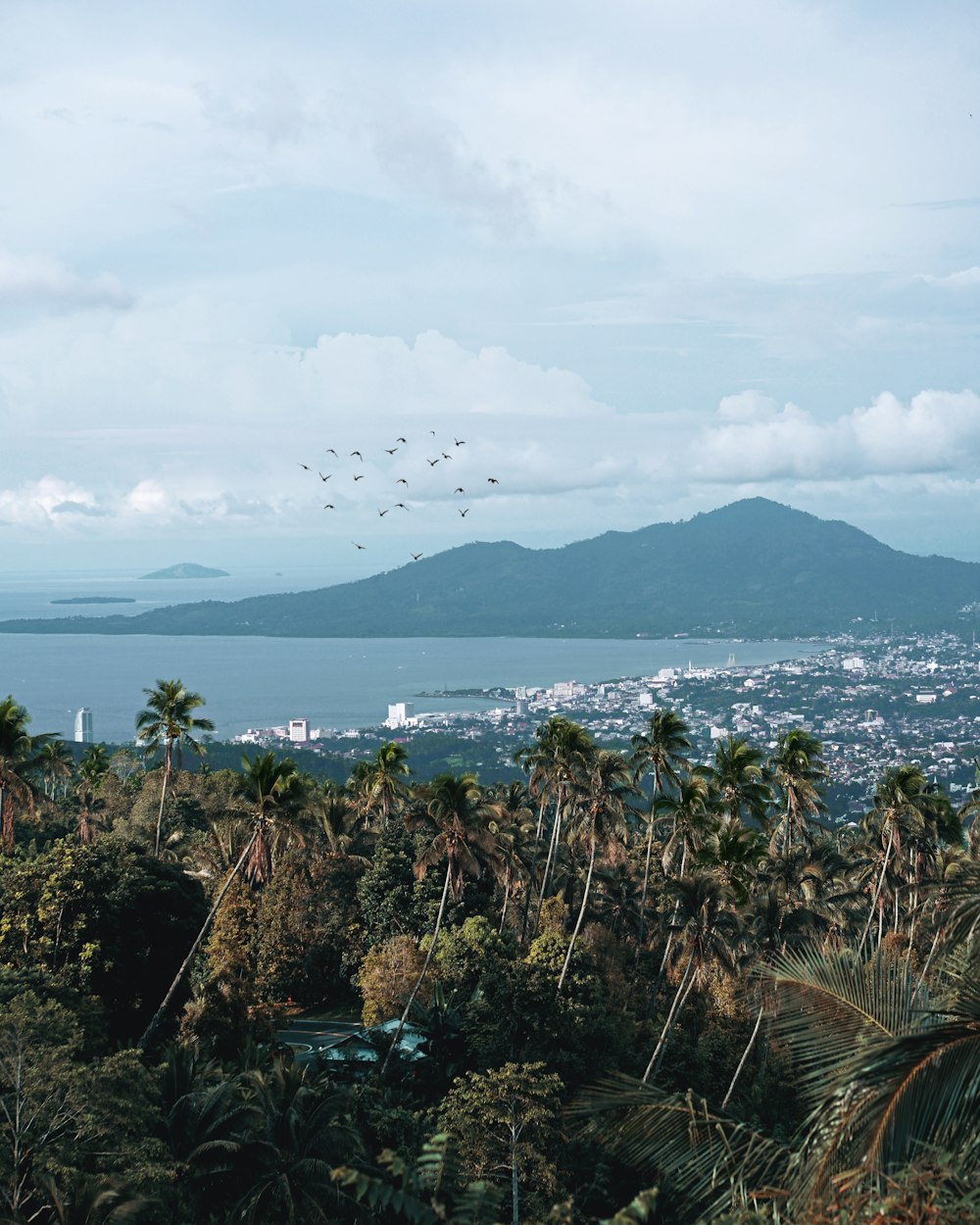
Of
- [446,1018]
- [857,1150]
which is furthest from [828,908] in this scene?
[857,1150]

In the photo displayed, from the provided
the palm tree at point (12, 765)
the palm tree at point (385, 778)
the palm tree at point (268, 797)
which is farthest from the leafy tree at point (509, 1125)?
the palm tree at point (385, 778)

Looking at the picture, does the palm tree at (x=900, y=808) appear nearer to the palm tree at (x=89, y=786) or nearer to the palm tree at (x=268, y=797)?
the palm tree at (x=268, y=797)

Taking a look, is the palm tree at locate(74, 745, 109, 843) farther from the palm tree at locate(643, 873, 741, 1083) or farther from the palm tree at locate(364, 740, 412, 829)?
the palm tree at locate(643, 873, 741, 1083)

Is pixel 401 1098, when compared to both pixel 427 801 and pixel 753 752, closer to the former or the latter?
pixel 427 801

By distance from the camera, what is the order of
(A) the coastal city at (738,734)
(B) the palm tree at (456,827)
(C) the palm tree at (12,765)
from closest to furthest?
(C) the palm tree at (12,765) → (B) the palm tree at (456,827) → (A) the coastal city at (738,734)

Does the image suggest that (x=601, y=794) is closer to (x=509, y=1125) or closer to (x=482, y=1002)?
(x=482, y=1002)

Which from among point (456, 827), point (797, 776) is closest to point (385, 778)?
point (456, 827)

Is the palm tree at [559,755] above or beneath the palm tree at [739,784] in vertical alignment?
above

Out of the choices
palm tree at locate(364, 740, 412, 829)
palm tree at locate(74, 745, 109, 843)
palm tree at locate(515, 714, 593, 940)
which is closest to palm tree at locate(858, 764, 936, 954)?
palm tree at locate(515, 714, 593, 940)
